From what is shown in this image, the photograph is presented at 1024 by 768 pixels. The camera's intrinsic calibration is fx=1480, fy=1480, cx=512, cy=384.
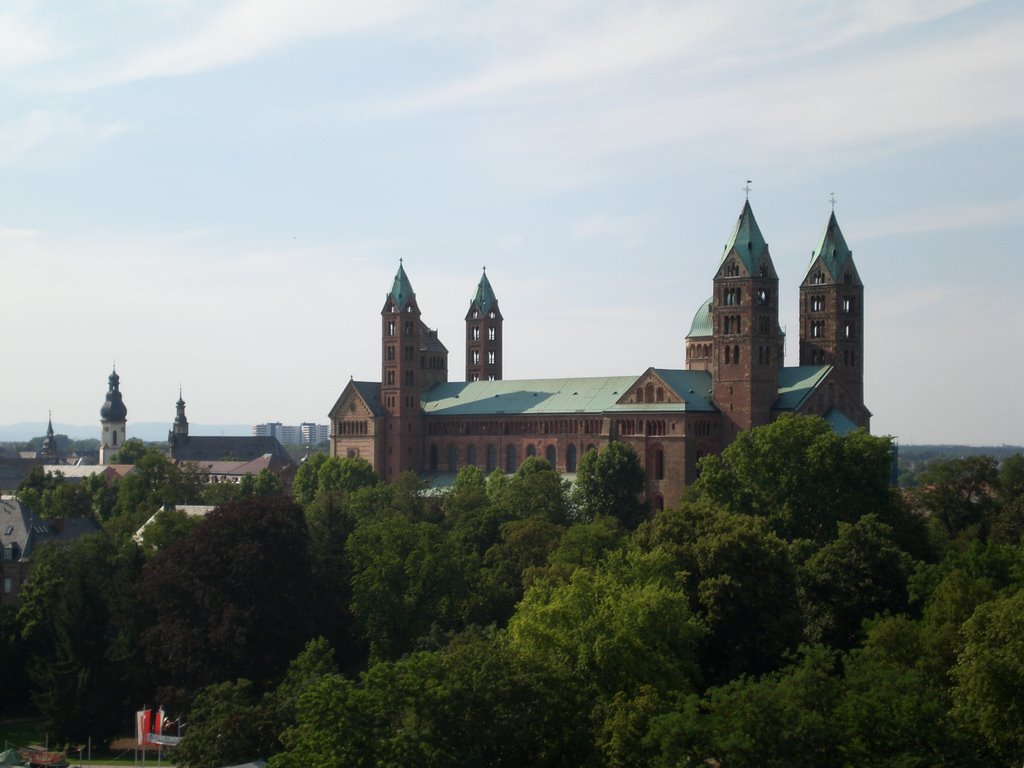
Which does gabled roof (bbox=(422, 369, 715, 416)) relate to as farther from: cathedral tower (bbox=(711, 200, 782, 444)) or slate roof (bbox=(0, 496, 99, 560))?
slate roof (bbox=(0, 496, 99, 560))

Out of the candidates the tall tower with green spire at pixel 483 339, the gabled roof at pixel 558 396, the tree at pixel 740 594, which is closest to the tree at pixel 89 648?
the tree at pixel 740 594

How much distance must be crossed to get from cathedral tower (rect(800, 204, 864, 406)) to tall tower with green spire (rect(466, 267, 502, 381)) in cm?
4529

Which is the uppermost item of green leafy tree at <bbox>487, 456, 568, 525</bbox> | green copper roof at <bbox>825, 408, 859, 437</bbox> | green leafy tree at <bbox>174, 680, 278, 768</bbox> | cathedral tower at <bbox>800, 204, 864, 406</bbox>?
cathedral tower at <bbox>800, 204, 864, 406</bbox>

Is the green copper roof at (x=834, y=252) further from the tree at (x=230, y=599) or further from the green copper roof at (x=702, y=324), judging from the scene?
the tree at (x=230, y=599)

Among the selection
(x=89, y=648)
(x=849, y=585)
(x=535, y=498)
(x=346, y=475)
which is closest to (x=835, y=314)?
(x=535, y=498)

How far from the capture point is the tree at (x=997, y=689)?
4919 centimetres

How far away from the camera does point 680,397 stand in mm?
117812

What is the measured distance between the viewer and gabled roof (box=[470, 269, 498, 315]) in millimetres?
160125

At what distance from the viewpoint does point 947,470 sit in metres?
109

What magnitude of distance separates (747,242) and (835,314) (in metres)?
10.8

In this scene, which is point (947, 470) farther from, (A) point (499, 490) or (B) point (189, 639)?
(B) point (189, 639)

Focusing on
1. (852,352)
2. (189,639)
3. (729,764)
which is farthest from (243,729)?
(852,352)

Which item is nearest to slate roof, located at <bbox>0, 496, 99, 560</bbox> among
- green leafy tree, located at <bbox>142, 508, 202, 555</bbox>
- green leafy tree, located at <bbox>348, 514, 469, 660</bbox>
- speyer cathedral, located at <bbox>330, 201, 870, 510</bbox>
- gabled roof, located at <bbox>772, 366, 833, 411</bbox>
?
green leafy tree, located at <bbox>142, 508, 202, 555</bbox>

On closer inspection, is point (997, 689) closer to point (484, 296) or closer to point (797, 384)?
point (797, 384)
